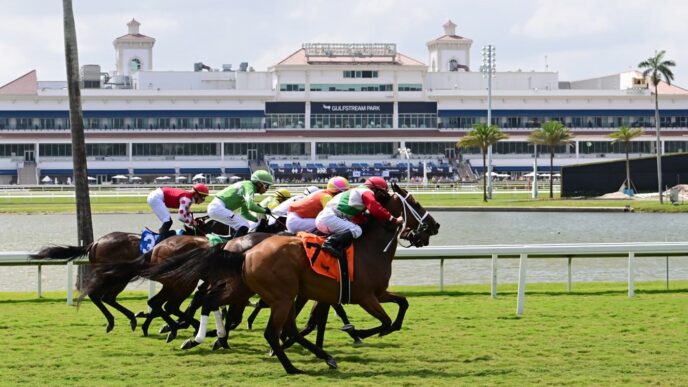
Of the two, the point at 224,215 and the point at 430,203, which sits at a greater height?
the point at 224,215

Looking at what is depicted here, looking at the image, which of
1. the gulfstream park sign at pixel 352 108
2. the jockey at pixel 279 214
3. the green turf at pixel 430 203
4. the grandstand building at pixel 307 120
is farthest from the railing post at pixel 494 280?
the gulfstream park sign at pixel 352 108

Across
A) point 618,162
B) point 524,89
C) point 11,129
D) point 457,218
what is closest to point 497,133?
point 618,162

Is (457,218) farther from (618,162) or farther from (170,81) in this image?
(170,81)

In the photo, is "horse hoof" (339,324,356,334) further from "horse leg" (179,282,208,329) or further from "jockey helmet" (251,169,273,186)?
"jockey helmet" (251,169,273,186)

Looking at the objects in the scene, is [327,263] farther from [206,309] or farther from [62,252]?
[62,252]

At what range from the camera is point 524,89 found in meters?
101

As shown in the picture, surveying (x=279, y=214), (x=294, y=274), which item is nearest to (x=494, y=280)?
(x=279, y=214)

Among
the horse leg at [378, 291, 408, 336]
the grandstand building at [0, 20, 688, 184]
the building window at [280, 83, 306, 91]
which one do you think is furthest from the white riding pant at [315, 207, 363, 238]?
the building window at [280, 83, 306, 91]

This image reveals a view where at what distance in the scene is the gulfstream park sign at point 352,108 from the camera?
95.1m

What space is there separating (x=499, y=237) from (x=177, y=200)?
73.5 feet

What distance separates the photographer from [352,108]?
95.2 metres

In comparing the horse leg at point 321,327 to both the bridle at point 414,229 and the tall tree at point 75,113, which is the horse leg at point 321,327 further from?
the tall tree at point 75,113

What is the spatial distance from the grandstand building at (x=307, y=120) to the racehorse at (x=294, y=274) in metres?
80.0

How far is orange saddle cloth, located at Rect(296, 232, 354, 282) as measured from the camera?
9.60 m
